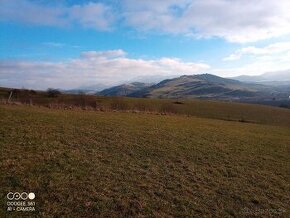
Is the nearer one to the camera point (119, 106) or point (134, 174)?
point (134, 174)

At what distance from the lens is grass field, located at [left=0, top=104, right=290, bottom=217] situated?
10320mm

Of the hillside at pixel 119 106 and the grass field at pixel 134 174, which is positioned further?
the hillside at pixel 119 106

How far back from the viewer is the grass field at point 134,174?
33.9 ft

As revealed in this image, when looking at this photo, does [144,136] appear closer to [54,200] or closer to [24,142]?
[24,142]

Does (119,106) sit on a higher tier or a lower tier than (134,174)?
higher

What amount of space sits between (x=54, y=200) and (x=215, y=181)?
725 cm

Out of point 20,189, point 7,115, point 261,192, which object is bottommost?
point 261,192

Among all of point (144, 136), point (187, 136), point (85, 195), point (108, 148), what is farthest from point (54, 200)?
point (187, 136)

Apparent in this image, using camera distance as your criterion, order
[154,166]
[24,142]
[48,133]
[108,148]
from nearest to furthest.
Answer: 1. [154,166]
2. [24,142]
3. [108,148]
4. [48,133]

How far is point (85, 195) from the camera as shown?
416 inches

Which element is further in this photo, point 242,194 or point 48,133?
point 48,133

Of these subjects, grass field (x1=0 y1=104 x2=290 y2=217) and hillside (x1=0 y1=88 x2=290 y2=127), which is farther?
hillside (x1=0 y1=88 x2=290 y2=127)

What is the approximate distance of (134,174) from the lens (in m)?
13.3

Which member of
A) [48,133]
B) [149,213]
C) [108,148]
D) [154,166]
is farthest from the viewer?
[48,133]
